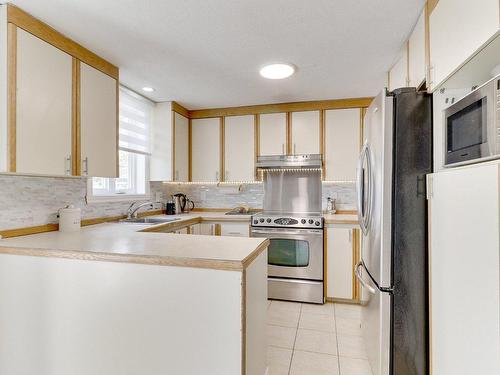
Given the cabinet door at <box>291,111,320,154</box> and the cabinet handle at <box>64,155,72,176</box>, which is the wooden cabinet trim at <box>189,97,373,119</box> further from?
the cabinet handle at <box>64,155,72,176</box>

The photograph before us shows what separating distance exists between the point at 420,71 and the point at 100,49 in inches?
88.6

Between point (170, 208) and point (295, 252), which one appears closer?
point (295, 252)

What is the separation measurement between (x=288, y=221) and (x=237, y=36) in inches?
77.1

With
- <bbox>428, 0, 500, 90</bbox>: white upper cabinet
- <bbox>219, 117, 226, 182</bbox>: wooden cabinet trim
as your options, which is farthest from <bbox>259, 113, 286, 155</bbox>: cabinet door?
<bbox>428, 0, 500, 90</bbox>: white upper cabinet

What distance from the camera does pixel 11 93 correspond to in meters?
1.60

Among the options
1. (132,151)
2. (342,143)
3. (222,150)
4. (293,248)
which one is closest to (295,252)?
(293,248)

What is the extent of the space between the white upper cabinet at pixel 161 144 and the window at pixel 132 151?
0.06m

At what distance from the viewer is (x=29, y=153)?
1.71 metres

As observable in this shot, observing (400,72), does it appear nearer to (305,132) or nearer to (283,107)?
(305,132)

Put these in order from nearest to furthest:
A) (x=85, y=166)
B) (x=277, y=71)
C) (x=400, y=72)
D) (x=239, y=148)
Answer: (x=85, y=166)
(x=400, y=72)
(x=277, y=71)
(x=239, y=148)

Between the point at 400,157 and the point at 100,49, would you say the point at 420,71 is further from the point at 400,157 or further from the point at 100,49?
the point at 100,49

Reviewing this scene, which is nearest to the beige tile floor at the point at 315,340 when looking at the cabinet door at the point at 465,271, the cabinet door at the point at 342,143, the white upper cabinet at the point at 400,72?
the cabinet door at the point at 465,271

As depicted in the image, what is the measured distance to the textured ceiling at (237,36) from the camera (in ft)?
5.44

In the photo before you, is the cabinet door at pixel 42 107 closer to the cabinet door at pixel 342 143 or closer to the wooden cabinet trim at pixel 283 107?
the wooden cabinet trim at pixel 283 107
